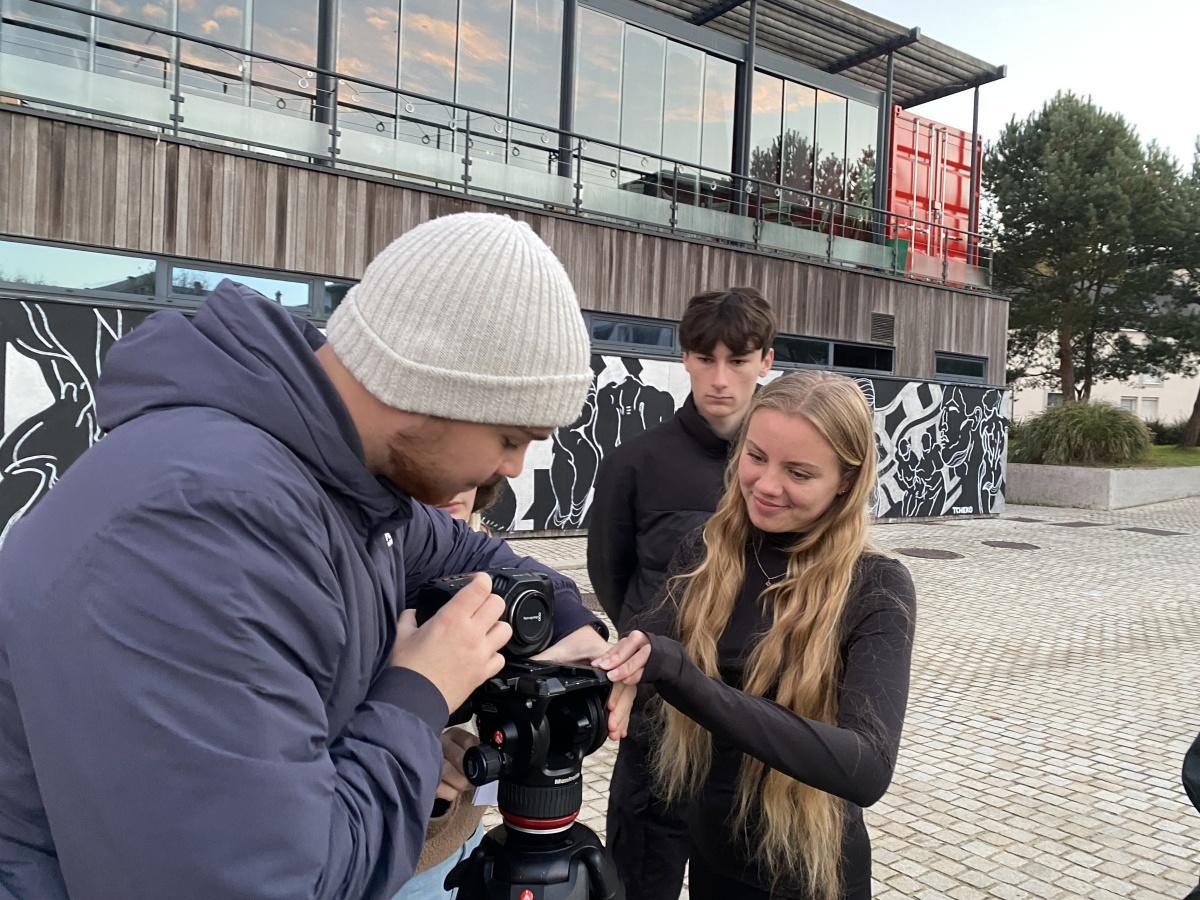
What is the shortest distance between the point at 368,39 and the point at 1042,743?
12.5 meters

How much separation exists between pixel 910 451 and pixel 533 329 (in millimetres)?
16347

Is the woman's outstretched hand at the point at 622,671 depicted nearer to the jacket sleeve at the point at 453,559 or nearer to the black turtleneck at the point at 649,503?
the jacket sleeve at the point at 453,559

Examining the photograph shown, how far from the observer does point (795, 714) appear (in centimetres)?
177

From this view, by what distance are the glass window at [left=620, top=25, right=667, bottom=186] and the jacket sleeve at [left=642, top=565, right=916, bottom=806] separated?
15.1 m

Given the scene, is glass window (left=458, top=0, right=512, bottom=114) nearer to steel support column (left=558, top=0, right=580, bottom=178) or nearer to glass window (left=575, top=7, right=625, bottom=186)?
steel support column (left=558, top=0, right=580, bottom=178)

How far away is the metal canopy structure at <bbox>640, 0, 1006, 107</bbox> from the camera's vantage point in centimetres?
1661

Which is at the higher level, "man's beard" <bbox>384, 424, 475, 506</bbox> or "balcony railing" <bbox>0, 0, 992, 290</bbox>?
"balcony railing" <bbox>0, 0, 992, 290</bbox>

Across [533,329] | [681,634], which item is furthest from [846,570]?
[533,329]

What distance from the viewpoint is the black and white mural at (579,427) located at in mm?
8391

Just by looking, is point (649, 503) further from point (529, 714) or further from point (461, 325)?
point (461, 325)

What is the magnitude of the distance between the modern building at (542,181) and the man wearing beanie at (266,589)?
7.19 m

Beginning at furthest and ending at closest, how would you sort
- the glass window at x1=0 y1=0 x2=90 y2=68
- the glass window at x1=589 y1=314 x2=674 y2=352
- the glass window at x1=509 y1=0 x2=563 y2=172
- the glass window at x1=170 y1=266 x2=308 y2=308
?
the glass window at x1=509 y1=0 x2=563 y2=172
the glass window at x1=589 y1=314 x2=674 y2=352
the glass window at x1=170 y1=266 x2=308 y2=308
the glass window at x1=0 y1=0 x2=90 y2=68

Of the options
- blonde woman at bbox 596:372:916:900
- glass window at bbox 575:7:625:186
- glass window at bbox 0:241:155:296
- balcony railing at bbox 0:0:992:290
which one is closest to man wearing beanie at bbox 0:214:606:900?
Result: blonde woman at bbox 596:372:916:900

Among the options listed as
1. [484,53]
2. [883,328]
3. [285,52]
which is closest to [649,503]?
[285,52]
